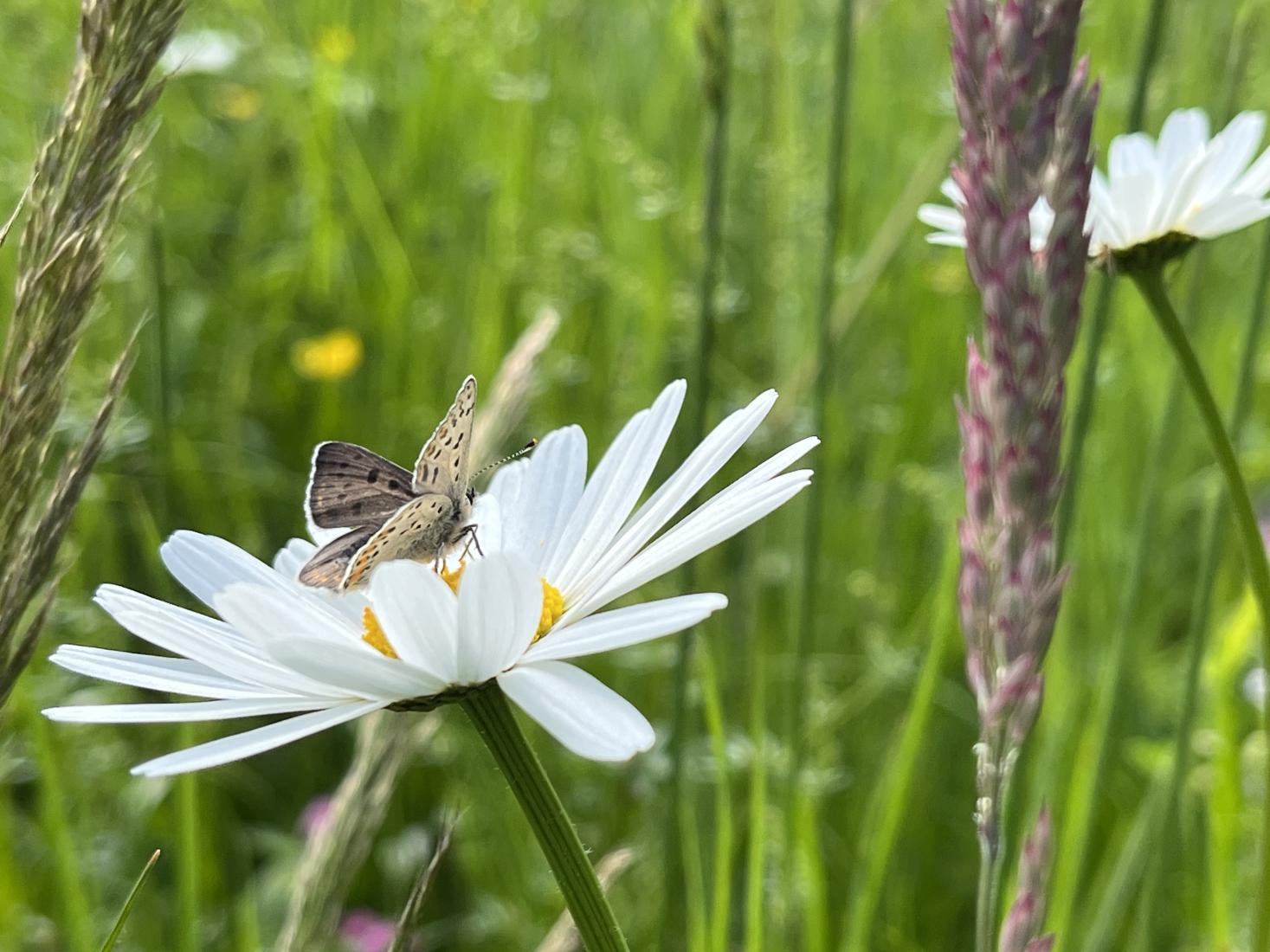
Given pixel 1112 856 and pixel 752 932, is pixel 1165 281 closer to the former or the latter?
pixel 752 932

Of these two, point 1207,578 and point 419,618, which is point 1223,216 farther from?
point 419,618

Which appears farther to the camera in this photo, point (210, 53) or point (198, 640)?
point (210, 53)

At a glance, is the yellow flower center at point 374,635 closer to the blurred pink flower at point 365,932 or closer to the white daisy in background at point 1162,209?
the white daisy in background at point 1162,209

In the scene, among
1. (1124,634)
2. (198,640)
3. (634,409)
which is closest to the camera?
(198,640)

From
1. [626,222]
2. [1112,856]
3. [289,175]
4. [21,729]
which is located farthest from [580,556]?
[289,175]

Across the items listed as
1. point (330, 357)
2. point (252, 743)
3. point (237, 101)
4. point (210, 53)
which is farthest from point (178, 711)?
point (237, 101)

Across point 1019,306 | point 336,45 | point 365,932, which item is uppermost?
point 336,45
